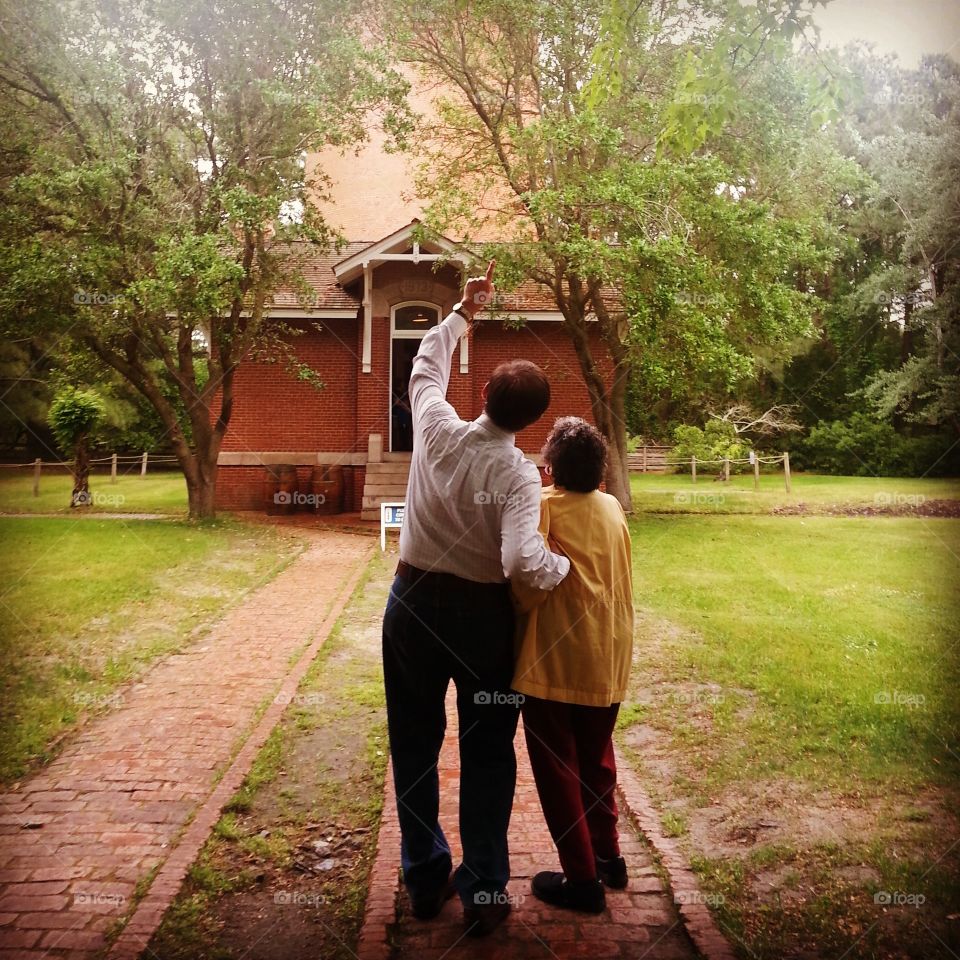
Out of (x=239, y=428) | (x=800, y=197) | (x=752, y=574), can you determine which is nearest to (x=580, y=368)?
(x=752, y=574)

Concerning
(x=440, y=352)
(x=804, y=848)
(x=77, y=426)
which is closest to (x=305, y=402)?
(x=77, y=426)

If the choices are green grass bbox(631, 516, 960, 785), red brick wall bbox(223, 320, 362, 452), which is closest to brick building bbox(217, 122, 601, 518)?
red brick wall bbox(223, 320, 362, 452)

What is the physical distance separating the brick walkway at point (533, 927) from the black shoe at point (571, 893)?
0.03 meters

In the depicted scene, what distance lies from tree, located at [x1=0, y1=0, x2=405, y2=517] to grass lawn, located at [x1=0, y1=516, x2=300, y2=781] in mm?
718

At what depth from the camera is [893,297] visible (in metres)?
3.22

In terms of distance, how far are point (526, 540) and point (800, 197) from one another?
7656 mm

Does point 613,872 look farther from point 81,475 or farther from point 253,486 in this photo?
point 253,486

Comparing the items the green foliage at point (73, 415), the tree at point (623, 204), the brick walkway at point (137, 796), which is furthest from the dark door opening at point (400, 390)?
the green foliage at point (73, 415)

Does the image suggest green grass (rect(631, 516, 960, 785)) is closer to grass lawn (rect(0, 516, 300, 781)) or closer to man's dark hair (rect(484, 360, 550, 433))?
man's dark hair (rect(484, 360, 550, 433))

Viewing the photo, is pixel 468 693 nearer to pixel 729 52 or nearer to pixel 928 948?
pixel 928 948

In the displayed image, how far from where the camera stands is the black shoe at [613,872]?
2711 millimetres

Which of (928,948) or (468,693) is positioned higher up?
(468,693)

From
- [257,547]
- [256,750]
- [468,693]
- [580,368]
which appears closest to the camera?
[468,693]

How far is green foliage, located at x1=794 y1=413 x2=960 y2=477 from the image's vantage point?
2.61 metres
